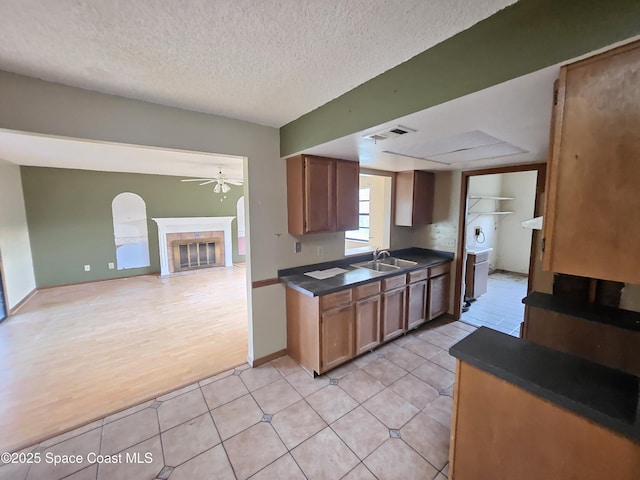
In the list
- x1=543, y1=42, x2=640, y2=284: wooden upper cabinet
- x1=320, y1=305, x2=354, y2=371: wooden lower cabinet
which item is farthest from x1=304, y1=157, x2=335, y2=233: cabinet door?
x1=543, y1=42, x2=640, y2=284: wooden upper cabinet

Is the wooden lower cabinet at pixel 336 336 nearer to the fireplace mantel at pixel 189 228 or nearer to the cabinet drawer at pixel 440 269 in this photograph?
the cabinet drawer at pixel 440 269

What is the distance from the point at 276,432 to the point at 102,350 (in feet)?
8.25

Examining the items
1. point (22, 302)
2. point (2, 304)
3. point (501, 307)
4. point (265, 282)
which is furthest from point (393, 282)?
point (22, 302)

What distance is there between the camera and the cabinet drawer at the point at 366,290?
8.44 ft

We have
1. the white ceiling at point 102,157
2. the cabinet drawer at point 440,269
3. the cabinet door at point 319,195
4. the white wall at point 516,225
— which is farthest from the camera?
the white wall at point 516,225

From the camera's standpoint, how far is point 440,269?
3496 millimetres

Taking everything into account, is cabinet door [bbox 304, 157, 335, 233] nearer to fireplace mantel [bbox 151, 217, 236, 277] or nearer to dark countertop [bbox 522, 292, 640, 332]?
dark countertop [bbox 522, 292, 640, 332]

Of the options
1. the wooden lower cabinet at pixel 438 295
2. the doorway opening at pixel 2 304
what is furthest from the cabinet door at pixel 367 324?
the doorway opening at pixel 2 304

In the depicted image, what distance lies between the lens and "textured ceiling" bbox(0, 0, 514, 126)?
1.06 metres

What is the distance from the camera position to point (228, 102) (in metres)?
1.99

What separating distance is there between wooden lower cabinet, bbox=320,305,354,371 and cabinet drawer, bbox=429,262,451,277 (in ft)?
4.68

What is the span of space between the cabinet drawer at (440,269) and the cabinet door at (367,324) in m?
1.05

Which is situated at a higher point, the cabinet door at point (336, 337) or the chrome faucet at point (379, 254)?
the chrome faucet at point (379, 254)

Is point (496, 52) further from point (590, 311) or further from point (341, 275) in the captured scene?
point (341, 275)
